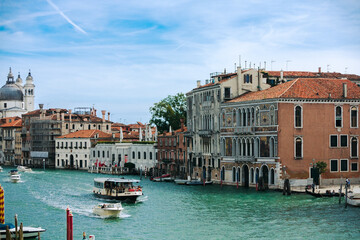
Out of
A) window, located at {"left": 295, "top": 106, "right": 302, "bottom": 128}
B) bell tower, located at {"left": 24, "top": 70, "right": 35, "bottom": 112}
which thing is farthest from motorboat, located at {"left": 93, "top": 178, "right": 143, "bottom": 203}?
bell tower, located at {"left": 24, "top": 70, "right": 35, "bottom": 112}

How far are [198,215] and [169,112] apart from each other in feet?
149

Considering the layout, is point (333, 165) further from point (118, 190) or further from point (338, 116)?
point (118, 190)

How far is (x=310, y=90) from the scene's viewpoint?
49719 mm

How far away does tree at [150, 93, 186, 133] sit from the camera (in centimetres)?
8206

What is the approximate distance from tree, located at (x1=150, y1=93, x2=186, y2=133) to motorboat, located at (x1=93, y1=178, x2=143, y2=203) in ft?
117

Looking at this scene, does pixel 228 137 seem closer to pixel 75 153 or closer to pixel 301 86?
pixel 301 86

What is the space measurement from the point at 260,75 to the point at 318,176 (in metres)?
11.8

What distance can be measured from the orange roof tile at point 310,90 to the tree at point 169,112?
29.8 m

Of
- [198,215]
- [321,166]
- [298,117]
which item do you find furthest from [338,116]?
[198,215]

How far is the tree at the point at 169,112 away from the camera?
8206 cm

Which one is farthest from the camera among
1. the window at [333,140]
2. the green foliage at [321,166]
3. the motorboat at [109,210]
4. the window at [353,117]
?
the window at [353,117]

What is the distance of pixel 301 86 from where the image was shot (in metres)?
50.0

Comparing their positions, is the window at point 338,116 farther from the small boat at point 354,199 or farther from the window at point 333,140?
the small boat at point 354,199

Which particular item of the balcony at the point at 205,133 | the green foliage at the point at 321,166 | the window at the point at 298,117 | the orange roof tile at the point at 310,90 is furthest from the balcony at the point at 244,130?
the green foliage at the point at 321,166
